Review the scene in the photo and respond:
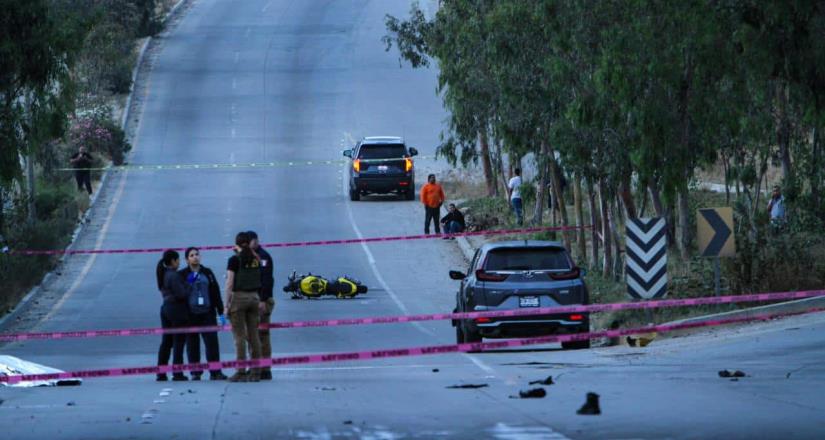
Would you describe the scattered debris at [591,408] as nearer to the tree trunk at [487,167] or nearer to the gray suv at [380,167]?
the tree trunk at [487,167]

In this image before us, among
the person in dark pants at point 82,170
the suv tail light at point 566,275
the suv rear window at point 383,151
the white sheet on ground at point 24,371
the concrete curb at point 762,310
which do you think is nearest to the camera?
the white sheet on ground at point 24,371

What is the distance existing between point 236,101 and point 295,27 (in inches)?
693

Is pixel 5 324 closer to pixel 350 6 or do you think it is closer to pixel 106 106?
pixel 106 106

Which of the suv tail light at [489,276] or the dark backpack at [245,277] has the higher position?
the dark backpack at [245,277]

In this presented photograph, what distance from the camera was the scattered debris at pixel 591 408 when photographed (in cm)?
1372

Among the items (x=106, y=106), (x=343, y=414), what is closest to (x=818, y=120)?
(x=343, y=414)

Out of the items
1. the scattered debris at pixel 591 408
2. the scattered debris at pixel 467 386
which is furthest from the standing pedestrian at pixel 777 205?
the scattered debris at pixel 591 408

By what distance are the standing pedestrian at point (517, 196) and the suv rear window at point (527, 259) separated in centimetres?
1891

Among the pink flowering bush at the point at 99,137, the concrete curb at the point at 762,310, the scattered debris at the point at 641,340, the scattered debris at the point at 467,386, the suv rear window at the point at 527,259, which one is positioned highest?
the pink flowering bush at the point at 99,137

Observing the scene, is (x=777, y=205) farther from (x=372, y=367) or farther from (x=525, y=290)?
(x=372, y=367)

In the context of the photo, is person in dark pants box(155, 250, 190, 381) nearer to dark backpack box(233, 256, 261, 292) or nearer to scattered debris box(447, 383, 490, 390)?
dark backpack box(233, 256, 261, 292)

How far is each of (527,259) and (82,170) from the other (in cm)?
2836

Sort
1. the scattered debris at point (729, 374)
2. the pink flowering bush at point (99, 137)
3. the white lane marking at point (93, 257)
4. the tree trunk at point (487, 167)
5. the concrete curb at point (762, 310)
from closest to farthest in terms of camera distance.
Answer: the scattered debris at point (729, 374) → the concrete curb at point (762, 310) → the white lane marking at point (93, 257) → the tree trunk at point (487, 167) → the pink flowering bush at point (99, 137)

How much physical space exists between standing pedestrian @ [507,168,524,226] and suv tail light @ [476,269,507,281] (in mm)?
19113
